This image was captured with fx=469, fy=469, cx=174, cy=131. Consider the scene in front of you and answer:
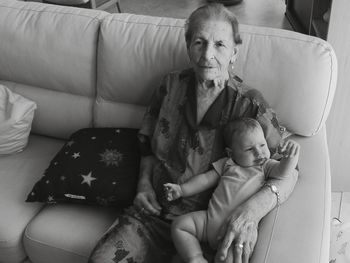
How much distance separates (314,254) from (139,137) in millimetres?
764

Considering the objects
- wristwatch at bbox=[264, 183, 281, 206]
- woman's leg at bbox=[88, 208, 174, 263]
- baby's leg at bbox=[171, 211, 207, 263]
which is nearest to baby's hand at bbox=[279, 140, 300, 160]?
wristwatch at bbox=[264, 183, 281, 206]

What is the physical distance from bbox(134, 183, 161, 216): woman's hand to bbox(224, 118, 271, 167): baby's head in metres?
0.33

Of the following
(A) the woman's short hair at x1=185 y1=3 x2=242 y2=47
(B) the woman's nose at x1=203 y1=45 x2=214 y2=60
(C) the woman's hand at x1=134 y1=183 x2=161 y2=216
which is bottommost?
(C) the woman's hand at x1=134 y1=183 x2=161 y2=216

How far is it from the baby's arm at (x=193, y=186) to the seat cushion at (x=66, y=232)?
11.9 inches

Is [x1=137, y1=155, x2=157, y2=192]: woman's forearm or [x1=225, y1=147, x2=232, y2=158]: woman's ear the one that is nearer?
[x1=225, y1=147, x2=232, y2=158]: woman's ear

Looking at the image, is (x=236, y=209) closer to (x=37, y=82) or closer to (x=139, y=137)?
(x=139, y=137)

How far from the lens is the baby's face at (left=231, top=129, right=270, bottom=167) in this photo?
4.75 feet

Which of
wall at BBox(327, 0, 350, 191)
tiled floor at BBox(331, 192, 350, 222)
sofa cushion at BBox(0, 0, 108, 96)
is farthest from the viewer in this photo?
tiled floor at BBox(331, 192, 350, 222)

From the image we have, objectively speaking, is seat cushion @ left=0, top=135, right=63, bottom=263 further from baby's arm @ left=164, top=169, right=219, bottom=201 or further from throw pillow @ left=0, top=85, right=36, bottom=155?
baby's arm @ left=164, top=169, right=219, bottom=201

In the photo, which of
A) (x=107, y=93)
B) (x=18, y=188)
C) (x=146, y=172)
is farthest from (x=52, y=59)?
(x=146, y=172)

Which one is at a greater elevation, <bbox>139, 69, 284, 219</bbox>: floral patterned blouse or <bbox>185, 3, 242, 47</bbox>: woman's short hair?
<bbox>185, 3, 242, 47</bbox>: woman's short hair

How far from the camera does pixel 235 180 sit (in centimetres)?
150

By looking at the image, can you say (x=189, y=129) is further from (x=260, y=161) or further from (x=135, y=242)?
(x=135, y=242)

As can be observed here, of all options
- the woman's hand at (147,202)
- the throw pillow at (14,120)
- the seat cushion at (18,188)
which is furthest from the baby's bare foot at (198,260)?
the throw pillow at (14,120)
